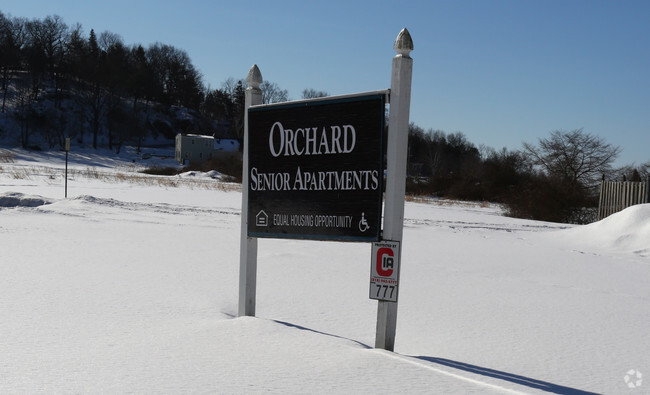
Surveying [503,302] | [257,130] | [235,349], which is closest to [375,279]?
[235,349]

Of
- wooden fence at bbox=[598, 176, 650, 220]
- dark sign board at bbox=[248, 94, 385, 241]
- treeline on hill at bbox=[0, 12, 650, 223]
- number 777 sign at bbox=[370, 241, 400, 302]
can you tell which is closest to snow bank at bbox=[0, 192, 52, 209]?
dark sign board at bbox=[248, 94, 385, 241]

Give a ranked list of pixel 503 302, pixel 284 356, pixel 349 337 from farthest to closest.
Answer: pixel 503 302
pixel 349 337
pixel 284 356

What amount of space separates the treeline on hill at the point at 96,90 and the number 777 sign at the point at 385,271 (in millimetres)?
81813

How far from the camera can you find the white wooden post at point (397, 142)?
3.60 metres

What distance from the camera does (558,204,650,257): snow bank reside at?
11.8 meters

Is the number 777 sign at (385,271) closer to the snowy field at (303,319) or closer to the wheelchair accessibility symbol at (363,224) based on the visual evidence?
the wheelchair accessibility symbol at (363,224)

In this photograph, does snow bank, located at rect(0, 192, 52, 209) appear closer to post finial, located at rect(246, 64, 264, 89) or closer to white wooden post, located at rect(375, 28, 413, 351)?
post finial, located at rect(246, 64, 264, 89)

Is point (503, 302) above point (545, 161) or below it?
below

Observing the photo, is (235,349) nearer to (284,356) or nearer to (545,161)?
(284,356)

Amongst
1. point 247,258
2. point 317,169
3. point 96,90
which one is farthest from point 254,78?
point 96,90

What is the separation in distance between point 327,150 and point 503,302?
3168 mm

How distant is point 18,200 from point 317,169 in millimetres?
12451

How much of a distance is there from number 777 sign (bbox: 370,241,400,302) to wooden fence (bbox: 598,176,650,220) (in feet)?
52.0

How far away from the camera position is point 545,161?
36.1 meters
